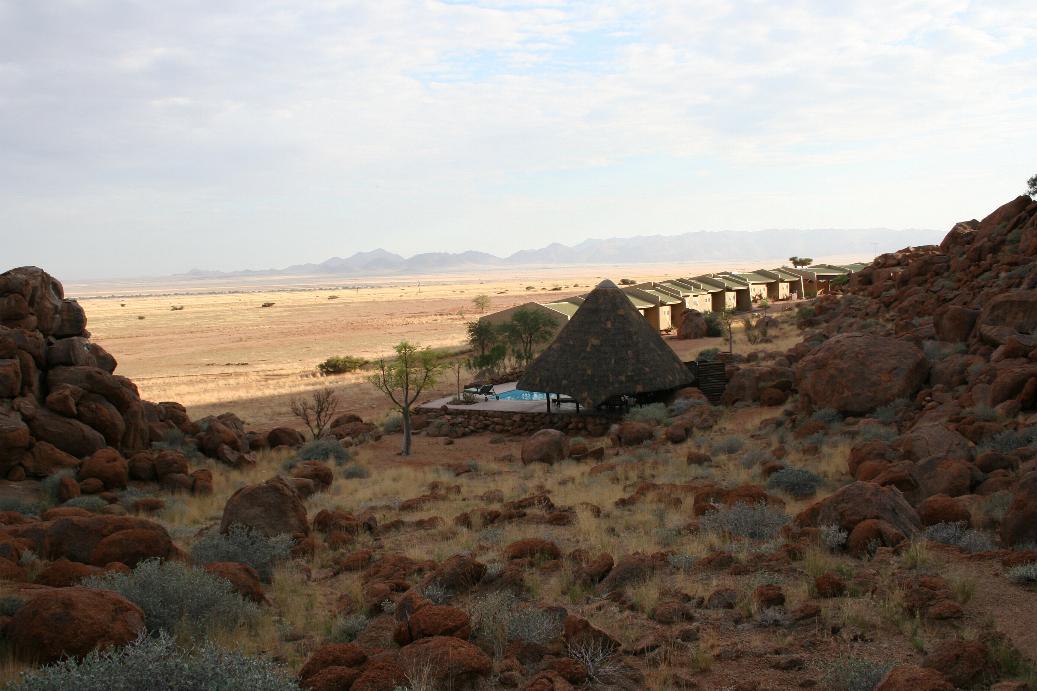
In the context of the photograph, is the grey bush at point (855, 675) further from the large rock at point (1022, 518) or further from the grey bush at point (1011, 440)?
the grey bush at point (1011, 440)

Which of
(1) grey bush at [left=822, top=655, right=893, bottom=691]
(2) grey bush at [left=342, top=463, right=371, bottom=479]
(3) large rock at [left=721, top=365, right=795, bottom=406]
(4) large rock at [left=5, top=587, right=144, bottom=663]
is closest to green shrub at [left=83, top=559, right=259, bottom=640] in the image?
(4) large rock at [left=5, top=587, right=144, bottom=663]

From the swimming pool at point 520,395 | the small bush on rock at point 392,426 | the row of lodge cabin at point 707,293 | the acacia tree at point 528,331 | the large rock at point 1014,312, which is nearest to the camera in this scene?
the large rock at point 1014,312

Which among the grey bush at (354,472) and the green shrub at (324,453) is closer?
the grey bush at (354,472)

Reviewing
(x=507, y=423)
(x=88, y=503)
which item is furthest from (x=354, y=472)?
(x=507, y=423)

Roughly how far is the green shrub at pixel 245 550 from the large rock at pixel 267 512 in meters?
0.48

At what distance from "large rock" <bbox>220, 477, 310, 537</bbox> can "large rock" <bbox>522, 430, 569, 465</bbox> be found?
24.7ft

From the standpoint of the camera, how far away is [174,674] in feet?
15.3

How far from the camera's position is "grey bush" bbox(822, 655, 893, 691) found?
5.65 meters

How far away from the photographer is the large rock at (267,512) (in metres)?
10.8

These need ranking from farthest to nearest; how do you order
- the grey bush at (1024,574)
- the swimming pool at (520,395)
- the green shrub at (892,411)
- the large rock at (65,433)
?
the swimming pool at (520,395) → the green shrub at (892,411) → the large rock at (65,433) → the grey bush at (1024,574)

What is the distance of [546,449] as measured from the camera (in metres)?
18.1

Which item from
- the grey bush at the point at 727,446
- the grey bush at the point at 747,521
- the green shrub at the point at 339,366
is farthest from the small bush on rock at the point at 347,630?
the green shrub at the point at 339,366

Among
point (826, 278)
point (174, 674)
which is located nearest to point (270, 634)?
point (174, 674)

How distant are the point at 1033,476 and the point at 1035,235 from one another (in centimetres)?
1767
